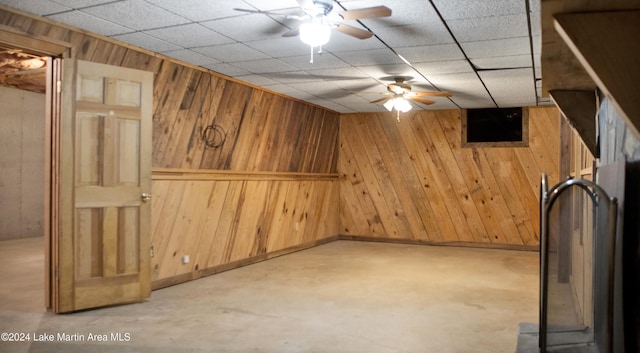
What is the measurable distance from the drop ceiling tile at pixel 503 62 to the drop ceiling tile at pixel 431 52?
28 centimetres

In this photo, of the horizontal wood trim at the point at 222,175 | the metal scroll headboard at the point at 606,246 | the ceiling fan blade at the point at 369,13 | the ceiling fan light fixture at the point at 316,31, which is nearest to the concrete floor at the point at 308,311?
the horizontal wood trim at the point at 222,175

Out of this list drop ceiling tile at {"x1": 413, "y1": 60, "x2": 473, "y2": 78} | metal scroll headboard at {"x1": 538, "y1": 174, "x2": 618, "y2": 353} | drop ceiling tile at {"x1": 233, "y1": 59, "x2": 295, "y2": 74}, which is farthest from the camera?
drop ceiling tile at {"x1": 233, "y1": 59, "x2": 295, "y2": 74}

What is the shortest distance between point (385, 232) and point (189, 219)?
4125 millimetres

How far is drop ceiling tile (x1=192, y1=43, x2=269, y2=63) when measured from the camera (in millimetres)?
4441

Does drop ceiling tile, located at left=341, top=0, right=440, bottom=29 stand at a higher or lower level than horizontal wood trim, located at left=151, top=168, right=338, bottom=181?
higher

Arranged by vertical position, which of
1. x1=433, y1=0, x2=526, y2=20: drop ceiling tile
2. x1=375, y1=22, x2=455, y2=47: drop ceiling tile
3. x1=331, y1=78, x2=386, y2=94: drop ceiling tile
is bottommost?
x1=331, y1=78, x2=386, y2=94: drop ceiling tile

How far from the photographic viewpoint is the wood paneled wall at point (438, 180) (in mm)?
7602

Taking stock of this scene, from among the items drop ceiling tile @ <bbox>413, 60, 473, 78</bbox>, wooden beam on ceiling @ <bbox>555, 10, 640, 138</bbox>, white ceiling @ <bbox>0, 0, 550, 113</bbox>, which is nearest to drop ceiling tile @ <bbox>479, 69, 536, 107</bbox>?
white ceiling @ <bbox>0, 0, 550, 113</bbox>

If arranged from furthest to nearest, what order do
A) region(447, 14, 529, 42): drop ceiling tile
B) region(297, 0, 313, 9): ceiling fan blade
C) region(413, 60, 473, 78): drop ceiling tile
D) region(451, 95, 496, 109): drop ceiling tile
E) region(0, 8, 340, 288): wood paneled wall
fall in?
1. region(451, 95, 496, 109): drop ceiling tile
2. region(413, 60, 473, 78): drop ceiling tile
3. region(0, 8, 340, 288): wood paneled wall
4. region(447, 14, 529, 42): drop ceiling tile
5. region(297, 0, 313, 9): ceiling fan blade

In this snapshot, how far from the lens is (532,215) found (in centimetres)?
758

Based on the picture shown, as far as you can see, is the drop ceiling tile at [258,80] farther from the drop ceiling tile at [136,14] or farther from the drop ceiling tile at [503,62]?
the drop ceiling tile at [503,62]

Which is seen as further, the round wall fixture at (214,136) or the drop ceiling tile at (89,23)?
the round wall fixture at (214,136)

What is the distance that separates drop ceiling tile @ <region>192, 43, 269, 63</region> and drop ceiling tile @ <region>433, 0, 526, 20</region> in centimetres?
186

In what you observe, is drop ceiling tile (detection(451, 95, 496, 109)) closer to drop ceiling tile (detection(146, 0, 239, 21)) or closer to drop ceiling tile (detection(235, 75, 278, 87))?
drop ceiling tile (detection(235, 75, 278, 87))
